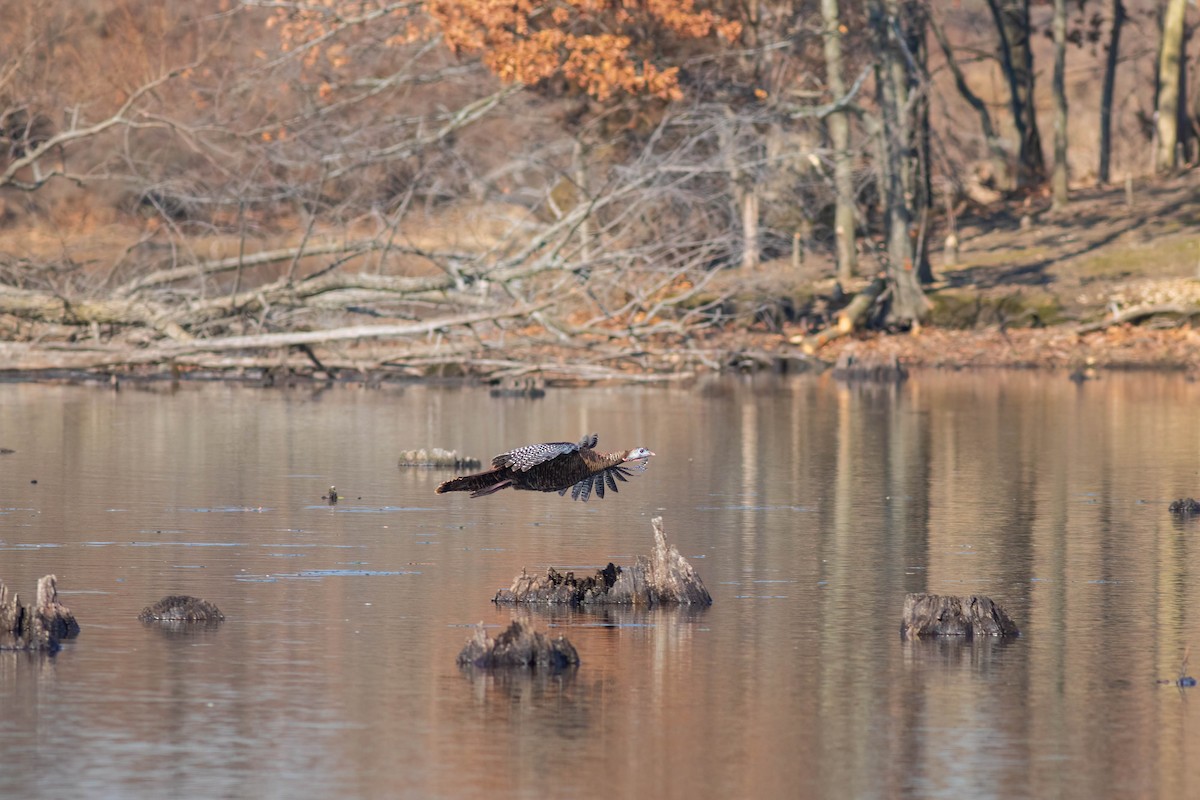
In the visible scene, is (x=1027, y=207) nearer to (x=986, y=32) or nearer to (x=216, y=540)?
(x=986, y=32)

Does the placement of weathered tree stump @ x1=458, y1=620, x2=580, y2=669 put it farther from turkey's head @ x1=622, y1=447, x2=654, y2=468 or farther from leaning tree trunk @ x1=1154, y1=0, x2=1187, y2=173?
leaning tree trunk @ x1=1154, y1=0, x2=1187, y2=173

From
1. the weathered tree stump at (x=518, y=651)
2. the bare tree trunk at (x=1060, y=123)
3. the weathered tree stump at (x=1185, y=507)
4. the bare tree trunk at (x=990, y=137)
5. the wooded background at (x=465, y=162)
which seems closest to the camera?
the weathered tree stump at (x=518, y=651)

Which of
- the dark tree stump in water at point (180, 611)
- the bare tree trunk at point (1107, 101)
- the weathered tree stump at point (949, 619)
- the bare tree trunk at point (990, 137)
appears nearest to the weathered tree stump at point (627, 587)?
the weathered tree stump at point (949, 619)

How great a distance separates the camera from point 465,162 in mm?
37656

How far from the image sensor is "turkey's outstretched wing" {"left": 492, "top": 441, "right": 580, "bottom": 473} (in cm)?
1137

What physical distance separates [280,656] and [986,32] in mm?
59258

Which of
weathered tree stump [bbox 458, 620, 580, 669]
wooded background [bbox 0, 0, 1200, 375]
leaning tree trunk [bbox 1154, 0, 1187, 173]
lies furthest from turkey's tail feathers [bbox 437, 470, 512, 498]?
leaning tree trunk [bbox 1154, 0, 1187, 173]

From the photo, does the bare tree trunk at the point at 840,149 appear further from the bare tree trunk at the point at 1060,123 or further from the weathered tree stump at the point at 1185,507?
the weathered tree stump at the point at 1185,507

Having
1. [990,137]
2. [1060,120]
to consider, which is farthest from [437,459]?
[990,137]

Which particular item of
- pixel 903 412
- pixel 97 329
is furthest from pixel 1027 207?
pixel 97 329

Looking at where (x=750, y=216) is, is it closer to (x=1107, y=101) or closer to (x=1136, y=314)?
(x=1136, y=314)

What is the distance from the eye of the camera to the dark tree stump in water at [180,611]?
11.7 metres

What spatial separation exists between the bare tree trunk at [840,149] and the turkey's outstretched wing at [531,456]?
27.3 meters

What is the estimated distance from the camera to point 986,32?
220 ft
